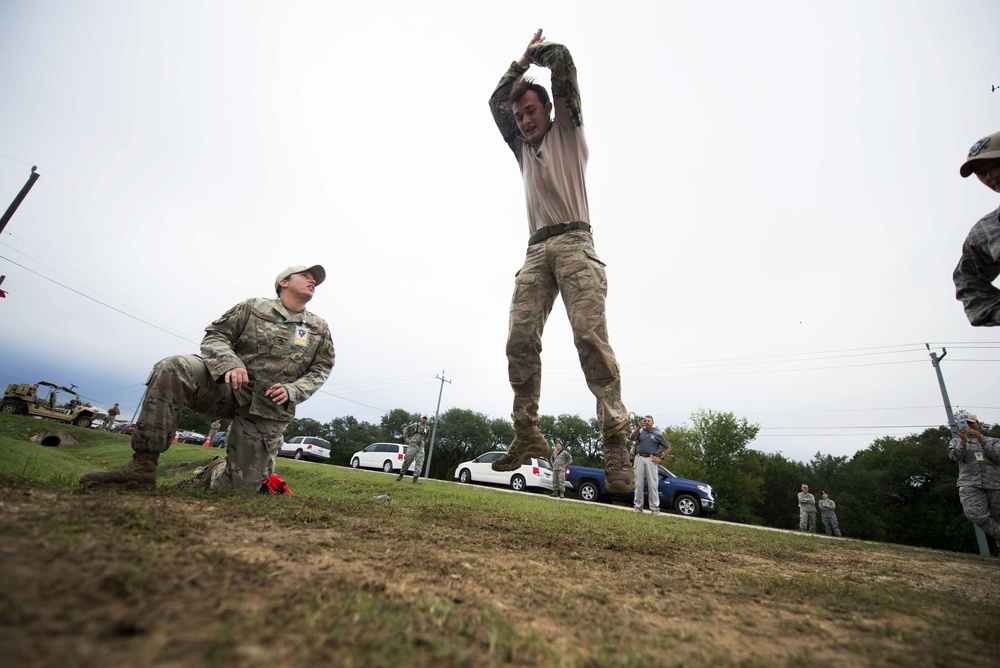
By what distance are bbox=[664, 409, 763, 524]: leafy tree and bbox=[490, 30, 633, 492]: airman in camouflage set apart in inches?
1326

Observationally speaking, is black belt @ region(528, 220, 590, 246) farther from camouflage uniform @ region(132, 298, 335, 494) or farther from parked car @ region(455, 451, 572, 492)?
parked car @ region(455, 451, 572, 492)

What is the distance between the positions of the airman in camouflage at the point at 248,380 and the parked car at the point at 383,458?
21313mm

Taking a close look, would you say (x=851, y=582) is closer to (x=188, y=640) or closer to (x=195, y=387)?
(x=188, y=640)

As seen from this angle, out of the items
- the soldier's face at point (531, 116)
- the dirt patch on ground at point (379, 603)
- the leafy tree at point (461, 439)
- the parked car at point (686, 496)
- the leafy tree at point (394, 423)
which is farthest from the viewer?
the leafy tree at point (394, 423)

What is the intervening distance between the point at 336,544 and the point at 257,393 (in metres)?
2.31

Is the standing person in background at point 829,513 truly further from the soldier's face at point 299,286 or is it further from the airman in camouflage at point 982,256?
the soldier's face at point 299,286

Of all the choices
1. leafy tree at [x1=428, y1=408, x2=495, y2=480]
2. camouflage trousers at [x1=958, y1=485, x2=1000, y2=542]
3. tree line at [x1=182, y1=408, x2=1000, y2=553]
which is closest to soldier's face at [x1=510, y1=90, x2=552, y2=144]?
camouflage trousers at [x1=958, y1=485, x2=1000, y2=542]

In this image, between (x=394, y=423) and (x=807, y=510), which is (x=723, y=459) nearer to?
(x=807, y=510)

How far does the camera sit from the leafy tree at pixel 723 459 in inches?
1261

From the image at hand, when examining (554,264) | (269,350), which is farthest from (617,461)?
(269,350)


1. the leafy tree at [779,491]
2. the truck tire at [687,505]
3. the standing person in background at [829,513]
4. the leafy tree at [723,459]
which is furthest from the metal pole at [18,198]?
the leafy tree at [779,491]

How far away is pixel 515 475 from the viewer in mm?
18047

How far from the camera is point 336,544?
1599 mm

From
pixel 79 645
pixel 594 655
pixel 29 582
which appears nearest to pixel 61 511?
pixel 29 582
